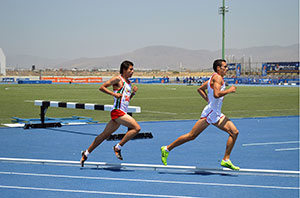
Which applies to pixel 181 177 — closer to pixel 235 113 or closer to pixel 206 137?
pixel 206 137

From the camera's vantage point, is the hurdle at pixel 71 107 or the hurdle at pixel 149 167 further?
the hurdle at pixel 71 107

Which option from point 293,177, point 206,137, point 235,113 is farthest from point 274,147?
point 235,113

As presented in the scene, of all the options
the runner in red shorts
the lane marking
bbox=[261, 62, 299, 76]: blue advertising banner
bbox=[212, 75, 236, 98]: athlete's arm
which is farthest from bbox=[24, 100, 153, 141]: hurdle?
bbox=[261, 62, 299, 76]: blue advertising banner

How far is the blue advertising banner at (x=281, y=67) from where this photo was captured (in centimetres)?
9662

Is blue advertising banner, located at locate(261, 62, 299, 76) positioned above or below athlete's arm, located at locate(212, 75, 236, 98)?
above

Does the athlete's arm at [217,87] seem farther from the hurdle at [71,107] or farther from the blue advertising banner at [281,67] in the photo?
the blue advertising banner at [281,67]

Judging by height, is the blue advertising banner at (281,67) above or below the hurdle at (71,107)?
above

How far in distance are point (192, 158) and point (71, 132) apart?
234 inches

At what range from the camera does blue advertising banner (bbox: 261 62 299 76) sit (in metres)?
96.6

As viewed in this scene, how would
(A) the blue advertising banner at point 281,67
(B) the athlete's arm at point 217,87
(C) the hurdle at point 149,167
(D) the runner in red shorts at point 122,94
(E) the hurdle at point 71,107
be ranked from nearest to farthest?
(B) the athlete's arm at point 217,87 → (D) the runner in red shorts at point 122,94 → (C) the hurdle at point 149,167 → (E) the hurdle at point 71,107 → (A) the blue advertising banner at point 281,67

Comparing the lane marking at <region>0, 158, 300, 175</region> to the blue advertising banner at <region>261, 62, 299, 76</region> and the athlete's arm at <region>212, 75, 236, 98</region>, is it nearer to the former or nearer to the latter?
the athlete's arm at <region>212, 75, 236, 98</region>

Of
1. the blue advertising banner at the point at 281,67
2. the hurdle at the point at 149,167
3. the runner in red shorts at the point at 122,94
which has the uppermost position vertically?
the blue advertising banner at the point at 281,67

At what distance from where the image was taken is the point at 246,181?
8398mm

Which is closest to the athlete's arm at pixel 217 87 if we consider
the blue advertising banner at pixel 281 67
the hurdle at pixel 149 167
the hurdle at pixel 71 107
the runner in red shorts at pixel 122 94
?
the runner in red shorts at pixel 122 94
